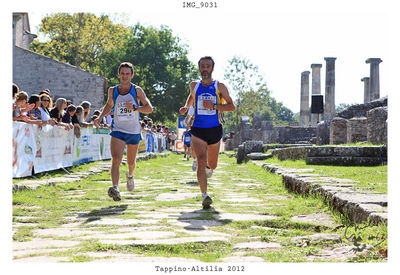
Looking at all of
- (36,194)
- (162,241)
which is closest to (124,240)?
(162,241)

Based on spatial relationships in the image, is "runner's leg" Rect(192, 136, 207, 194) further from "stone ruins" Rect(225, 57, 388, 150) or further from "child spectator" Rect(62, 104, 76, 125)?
"stone ruins" Rect(225, 57, 388, 150)

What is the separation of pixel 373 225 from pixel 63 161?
7922 millimetres

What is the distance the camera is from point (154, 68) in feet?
135

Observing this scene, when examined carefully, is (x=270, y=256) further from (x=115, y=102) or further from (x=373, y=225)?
(x=115, y=102)

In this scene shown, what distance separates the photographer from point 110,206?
20.0 feet

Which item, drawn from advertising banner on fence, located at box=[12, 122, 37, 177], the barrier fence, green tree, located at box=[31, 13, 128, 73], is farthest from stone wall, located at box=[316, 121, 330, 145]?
green tree, located at box=[31, 13, 128, 73]

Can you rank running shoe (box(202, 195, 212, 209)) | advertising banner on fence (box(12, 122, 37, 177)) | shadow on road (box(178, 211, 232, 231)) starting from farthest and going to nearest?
advertising banner on fence (box(12, 122, 37, 177)) → running shoe (box(202, 195, 212, 209)) → shadow on road (box(178, 211, 232, 231))

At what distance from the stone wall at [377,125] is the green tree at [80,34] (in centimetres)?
2707

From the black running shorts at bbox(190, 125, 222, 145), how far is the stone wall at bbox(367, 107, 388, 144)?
669 cm

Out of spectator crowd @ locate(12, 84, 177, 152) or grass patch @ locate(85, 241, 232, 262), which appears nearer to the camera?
grass patch @ locate(85, 241, 232, 262)

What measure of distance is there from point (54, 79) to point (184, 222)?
25598 millimetres

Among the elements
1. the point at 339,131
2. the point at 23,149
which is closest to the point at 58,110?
the point at 23,149

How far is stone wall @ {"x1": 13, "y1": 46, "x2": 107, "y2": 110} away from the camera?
2777 cm

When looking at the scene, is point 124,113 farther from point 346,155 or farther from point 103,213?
point 346,155
